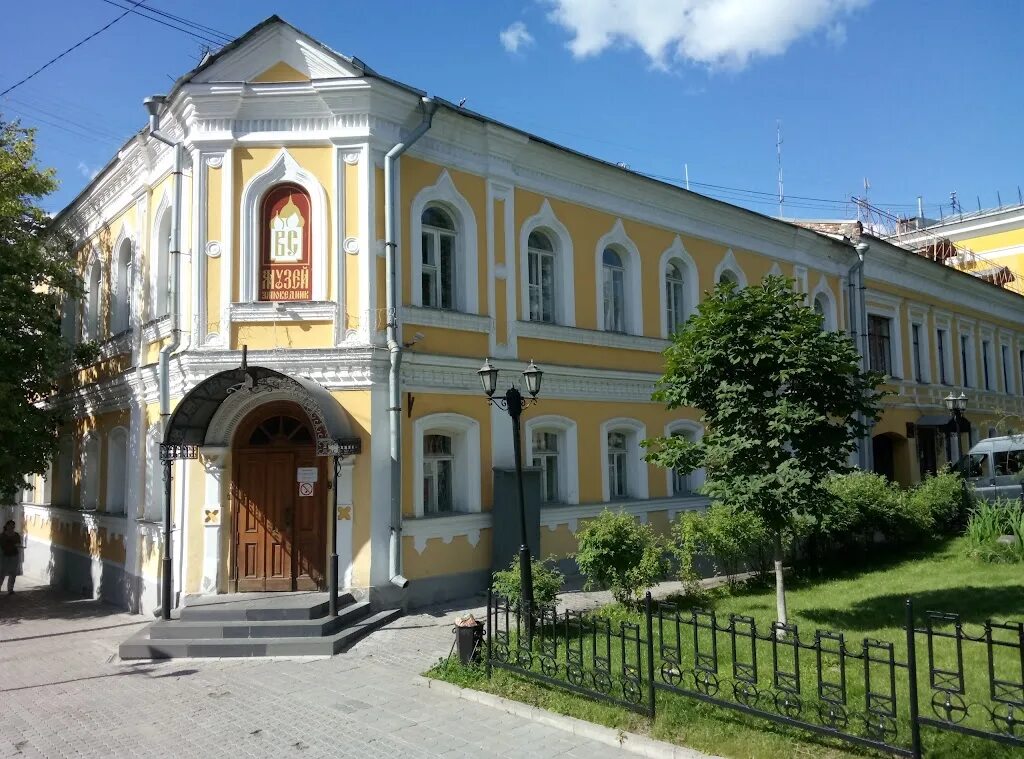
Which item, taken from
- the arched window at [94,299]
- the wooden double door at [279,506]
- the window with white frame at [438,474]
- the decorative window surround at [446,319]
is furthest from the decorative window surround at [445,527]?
the arched window at [94,299]

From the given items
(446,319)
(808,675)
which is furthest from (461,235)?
(808,675)

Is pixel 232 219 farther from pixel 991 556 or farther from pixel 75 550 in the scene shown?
pixel 991 556

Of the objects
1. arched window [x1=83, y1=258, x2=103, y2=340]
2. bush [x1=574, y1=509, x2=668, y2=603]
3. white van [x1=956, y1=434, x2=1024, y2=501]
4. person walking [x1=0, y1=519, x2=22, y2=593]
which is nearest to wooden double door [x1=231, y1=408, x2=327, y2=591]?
bush [x1=574, y1=509, x2=668, y2=603]

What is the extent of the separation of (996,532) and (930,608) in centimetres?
A: 473

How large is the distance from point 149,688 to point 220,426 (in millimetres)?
3887

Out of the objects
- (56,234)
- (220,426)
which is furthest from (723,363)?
(56,234)

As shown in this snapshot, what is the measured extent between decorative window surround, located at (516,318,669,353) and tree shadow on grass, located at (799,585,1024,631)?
5.94m

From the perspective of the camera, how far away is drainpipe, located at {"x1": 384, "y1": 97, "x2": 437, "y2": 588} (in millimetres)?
11031

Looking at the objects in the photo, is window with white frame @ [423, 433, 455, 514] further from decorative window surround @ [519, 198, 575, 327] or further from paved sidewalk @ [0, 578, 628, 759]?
decorative window surround @ [519, 198, 575, 327]

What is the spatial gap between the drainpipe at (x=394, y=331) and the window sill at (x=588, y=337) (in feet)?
8.69

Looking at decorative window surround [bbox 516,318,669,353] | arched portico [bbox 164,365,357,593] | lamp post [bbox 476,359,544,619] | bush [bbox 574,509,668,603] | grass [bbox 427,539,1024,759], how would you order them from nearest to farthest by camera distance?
grass [bbox 427,539,1024,759] → lamp post [bbox 476,359,544,619] → bush [bbox 574,509,668,603] → arched portico [bbox 164,365,357,593] → decorative window surround [bbox 516,318,669,353]

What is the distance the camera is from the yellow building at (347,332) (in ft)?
36.4

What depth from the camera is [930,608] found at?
393 inches

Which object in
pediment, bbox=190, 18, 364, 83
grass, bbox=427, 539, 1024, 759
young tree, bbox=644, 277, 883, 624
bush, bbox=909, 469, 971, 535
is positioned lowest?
grass, bbox=427, 539, 1024, 759
